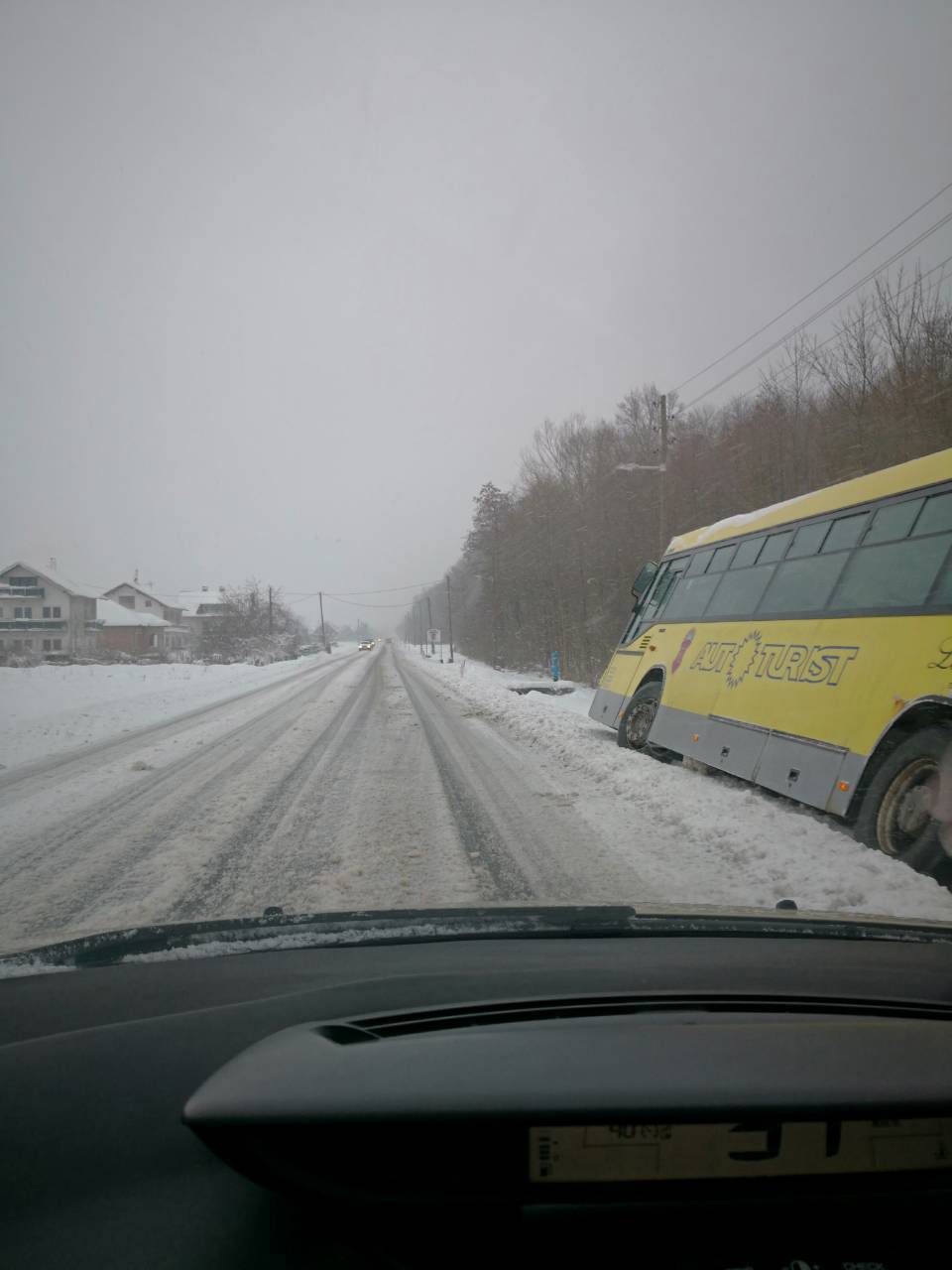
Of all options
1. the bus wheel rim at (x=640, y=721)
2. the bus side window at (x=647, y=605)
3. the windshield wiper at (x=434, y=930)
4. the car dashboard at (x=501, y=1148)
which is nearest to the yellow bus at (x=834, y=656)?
the bus wheel rim at (x=640, y=721)

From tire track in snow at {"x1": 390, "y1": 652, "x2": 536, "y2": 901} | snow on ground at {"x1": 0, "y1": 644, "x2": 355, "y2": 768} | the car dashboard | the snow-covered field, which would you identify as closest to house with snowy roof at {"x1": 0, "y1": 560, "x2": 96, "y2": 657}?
snow on ground at {"x1": 0, "y1": 644, "x2": 355, "y2": 768}

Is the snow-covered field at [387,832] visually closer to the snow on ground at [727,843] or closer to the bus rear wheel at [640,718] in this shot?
the snow on ground at [727,843]

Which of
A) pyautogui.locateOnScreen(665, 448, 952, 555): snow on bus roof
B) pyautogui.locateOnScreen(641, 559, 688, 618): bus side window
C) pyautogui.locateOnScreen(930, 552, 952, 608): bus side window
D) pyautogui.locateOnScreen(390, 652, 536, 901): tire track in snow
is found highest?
pyautogui.locateOnScreen(665, 448, 952, 555): snow on bus roof

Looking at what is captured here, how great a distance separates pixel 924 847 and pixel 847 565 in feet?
9.29

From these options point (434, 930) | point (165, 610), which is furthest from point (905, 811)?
point (165, 610)

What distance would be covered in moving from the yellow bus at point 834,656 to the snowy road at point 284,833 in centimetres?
195

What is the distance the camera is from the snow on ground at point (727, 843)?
4.88 metres

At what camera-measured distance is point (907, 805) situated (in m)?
5.75

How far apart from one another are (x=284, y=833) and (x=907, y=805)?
16.2 ft

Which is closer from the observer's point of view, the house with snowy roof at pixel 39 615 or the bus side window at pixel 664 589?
the bus side window at pixel 664 589

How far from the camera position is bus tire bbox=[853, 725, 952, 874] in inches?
215

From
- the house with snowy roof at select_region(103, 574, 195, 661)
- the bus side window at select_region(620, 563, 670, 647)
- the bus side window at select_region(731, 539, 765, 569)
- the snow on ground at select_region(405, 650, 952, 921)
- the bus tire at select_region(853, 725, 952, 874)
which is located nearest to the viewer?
the snow on ground at select_region(405, 650, 952, 921)

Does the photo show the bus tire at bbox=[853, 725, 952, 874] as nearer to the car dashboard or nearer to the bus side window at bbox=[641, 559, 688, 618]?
the car dashboard

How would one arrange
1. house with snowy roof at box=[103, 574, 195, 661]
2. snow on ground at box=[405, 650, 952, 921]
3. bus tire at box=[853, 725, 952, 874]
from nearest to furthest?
1. snow on ground at box=[405, 650, 952, 921]
2. bus tire at box=[853, 725, 952, 874]
3. house with snowy roof at box=[103, 574, 195, 661]
